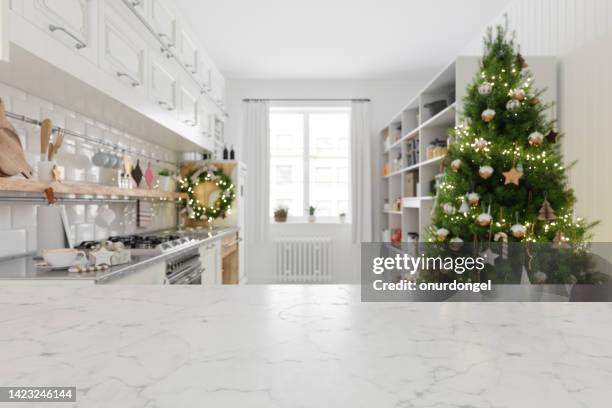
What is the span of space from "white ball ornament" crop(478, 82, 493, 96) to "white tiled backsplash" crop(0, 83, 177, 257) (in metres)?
2.45

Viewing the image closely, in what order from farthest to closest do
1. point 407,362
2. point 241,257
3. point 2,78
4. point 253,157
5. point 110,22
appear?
point 253,157 < point 241,257 < point 110,22 < point 2,78 < point 407,362

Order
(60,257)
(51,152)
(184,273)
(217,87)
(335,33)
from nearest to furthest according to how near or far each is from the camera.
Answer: (60,257), (51,152), (184,273), (335,33), (217,87)

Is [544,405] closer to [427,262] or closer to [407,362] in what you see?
[407,362]

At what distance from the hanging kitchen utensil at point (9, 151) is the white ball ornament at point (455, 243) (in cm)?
229

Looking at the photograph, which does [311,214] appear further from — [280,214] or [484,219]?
[484,219]

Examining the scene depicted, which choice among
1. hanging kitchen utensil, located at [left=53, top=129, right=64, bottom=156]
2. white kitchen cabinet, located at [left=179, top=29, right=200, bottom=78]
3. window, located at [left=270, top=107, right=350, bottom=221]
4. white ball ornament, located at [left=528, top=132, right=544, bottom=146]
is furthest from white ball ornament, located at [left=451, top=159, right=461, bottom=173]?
window, located at [left=270, top=107, right=350, bottom=221]

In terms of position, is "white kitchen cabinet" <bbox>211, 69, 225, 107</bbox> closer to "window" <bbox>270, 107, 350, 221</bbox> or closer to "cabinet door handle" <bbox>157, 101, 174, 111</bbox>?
"window" <bbox>270, 107, 350, 221</bbox>

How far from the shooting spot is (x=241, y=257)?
15.1 feet

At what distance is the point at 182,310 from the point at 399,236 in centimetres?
419

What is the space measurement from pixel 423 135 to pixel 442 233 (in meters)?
1.69

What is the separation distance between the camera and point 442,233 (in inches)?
98.0

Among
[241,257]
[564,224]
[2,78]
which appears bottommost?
[241,257]

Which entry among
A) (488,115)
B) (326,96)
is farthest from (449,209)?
(326,96)

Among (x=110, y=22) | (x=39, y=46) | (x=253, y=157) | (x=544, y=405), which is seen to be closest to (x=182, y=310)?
(x=544, y=405)
